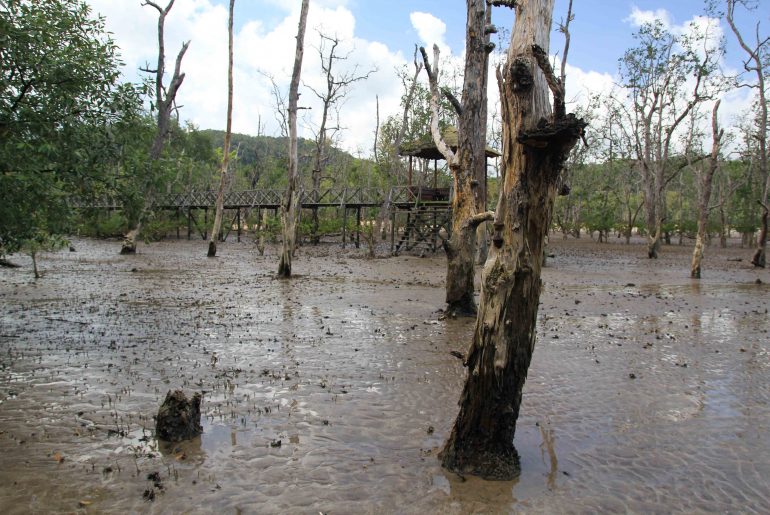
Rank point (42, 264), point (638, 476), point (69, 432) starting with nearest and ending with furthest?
point (638, 476) < point (69, 432) < point (42, 264)

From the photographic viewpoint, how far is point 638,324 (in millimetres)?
9953

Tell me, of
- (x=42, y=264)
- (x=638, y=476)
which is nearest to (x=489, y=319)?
(x=638, y=476)

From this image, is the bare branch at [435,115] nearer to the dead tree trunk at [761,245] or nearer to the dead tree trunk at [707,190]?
the dead tree trunk at [707,190]

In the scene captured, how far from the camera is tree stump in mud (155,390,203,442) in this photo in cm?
457

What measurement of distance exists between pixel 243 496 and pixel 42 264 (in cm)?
1634

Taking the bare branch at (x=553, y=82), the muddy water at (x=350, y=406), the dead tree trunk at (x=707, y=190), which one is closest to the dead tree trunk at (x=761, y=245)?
the dead tree trunk at (x=707, y=190)

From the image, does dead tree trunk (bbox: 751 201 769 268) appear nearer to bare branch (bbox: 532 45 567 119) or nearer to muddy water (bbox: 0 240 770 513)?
muddy water (bbox: 0 240 770 513)

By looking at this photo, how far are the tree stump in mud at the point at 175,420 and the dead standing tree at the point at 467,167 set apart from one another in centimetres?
567

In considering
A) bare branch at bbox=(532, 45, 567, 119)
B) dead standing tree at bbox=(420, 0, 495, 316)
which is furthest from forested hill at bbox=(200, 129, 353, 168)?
bare branch at bbox=(532, 45, 567, 119)

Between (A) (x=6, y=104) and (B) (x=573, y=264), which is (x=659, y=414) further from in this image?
(B) (x=573, y=264)

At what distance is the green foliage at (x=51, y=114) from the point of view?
227 inches

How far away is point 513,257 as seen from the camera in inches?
155

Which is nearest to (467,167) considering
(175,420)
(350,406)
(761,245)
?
(350,406)

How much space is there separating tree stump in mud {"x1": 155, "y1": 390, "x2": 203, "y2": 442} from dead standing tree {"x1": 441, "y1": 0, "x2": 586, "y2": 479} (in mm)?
2136
